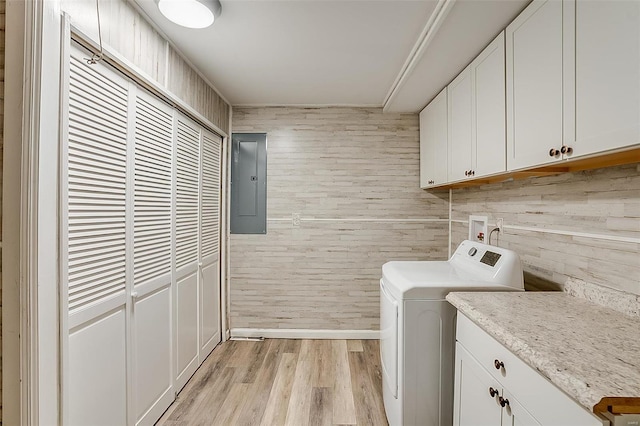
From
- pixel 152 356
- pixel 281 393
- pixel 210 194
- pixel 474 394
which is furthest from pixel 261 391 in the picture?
pixel 210 194

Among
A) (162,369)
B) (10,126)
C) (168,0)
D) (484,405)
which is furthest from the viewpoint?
(162,369)

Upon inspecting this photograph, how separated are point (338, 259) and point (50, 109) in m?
2.50

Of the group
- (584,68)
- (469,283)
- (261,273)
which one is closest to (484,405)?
(469,283)

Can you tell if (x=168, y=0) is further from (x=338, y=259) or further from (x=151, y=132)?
(x=338, y=259)

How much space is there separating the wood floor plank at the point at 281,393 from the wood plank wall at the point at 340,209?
1.68 ft

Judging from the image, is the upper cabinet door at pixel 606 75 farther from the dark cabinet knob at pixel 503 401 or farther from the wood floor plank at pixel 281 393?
the wood floor plank at pixel 281 393

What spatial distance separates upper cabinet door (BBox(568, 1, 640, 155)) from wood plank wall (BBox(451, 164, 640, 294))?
0.35 meters

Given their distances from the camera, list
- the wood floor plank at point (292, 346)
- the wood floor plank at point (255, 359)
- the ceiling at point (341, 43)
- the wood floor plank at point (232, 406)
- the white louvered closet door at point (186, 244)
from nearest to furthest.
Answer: the ceiling at point (341, 43)
the wood floor plank at point (232, 406)
the white louvered closet door at point (186, 244)
the wood floor plank at point (255, 359)
the wood floor plank at point (292, 346)

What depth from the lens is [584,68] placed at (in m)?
1.08

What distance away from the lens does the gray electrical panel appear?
3.12 m

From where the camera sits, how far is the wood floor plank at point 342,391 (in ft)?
6.42

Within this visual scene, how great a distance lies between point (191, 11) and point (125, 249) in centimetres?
126

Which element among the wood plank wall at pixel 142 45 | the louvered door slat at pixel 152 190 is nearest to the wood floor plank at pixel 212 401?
the louvered door slat at pixel 152 190

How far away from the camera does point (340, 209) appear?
3100 mm
